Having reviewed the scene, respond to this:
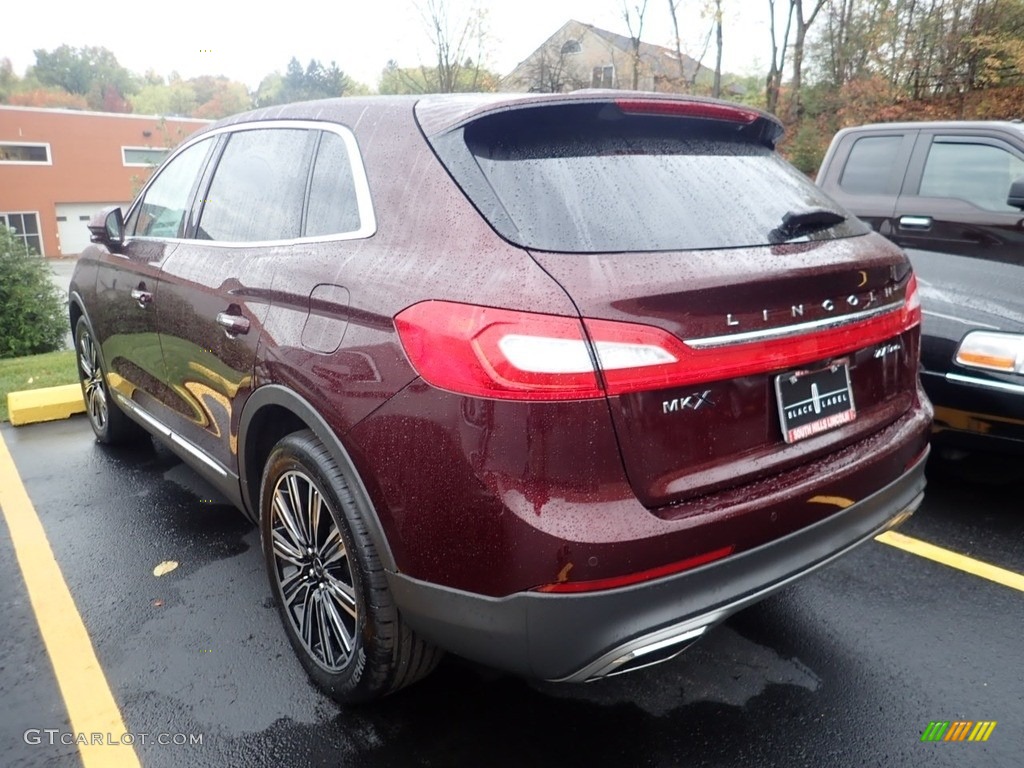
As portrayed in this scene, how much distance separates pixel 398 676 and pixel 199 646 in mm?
959

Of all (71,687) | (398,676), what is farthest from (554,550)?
(71,687)

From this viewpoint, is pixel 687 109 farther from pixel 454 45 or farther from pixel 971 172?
pixel 454 45

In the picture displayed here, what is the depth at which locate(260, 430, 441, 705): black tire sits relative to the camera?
2.14 meters

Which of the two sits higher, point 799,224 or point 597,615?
point 799,224

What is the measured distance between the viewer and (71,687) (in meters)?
2.55

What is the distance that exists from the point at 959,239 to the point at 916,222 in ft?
0.95

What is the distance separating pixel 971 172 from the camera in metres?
5.00

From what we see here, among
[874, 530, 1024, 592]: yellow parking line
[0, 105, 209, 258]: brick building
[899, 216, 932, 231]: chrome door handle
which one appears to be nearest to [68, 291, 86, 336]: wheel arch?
[874, 530, 1024, 592]: yellow parking line

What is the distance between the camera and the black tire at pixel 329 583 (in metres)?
2.14

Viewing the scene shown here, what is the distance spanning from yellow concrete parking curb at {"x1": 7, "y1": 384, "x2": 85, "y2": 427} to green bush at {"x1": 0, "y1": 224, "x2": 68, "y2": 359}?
29.3 feet

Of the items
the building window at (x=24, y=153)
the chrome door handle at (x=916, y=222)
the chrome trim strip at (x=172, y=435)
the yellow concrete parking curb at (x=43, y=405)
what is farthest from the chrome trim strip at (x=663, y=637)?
the building window at (x=24, y=153)

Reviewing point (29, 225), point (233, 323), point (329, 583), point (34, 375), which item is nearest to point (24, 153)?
point (29, 225)

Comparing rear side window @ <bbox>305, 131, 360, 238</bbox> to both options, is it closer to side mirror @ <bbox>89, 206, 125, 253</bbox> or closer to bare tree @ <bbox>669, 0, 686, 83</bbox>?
side mirror @ <bbox>89, 206, 125, 253</bbox>

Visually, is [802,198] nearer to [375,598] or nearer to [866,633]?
[866,633]
